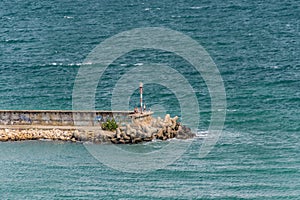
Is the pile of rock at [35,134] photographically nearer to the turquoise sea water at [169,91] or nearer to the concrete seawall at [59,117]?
the turquoise sea water at [169,91]

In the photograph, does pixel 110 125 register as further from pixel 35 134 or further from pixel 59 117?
pixel 35 134

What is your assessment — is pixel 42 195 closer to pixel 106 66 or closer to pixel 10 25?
pixel 106 66

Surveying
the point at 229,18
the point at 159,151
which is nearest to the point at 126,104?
the point at 159,151

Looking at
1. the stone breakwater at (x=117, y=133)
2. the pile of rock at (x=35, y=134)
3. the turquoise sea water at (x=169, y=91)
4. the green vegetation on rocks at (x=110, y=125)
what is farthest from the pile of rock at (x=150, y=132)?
the pile of rock at (x=35, y=134)

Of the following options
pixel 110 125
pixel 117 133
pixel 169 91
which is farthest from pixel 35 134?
pixel 169 91

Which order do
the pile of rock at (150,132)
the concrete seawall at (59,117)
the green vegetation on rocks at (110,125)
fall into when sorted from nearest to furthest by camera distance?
1. the pile of rock at (150,132)
2. the green vegetation on rocks at (110,125)
3. the concrete seawall at (59,117)

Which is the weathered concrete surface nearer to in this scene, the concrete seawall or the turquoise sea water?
the concrete seawall
